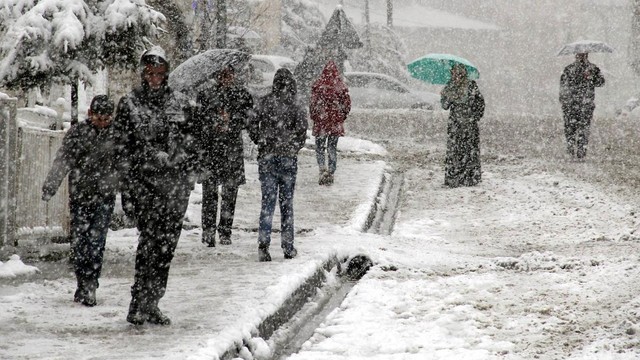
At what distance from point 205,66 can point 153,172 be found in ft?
15.0

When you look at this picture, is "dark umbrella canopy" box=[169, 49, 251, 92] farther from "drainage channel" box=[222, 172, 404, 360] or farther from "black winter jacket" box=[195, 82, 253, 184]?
"drainage channel" box=[222, 172, 404, 360]

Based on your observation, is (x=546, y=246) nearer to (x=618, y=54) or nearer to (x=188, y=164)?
(x=188, y=164)

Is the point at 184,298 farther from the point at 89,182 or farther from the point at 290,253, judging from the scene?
the point at 290,253

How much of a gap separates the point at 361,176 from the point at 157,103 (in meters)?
10.1

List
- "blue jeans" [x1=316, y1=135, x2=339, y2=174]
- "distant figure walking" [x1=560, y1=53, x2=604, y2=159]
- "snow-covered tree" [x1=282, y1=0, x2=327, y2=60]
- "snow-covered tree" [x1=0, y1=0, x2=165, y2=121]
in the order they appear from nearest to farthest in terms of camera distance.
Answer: "snow-covered tree" [x1=0, y1=0, x2=165, y2=121] → "blue jeans" [x1=316, y1=135, x2=339, y2=174] → "distant figure walking" [x1=560, y1=53, x2=604, y2=159] → "snow-covered tree" [x1=282, y1=0, x2=327, y2=60]

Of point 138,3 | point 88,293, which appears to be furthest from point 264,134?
point 138,3

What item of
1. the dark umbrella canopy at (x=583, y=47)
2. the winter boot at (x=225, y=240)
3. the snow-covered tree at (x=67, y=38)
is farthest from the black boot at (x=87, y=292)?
the dark umbrella canopy at (x=583, y=47)

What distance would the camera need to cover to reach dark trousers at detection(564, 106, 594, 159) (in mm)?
18188

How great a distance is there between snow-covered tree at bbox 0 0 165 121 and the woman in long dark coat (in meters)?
5.46

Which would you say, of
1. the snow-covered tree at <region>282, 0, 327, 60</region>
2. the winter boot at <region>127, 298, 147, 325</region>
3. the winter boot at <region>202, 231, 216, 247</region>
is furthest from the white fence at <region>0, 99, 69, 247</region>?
the snow-covered tree at <region>282, 0, 327, 60</region>

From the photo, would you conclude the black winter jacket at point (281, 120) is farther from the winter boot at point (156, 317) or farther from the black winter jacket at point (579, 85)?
the black winter jacket at point (579, 85)

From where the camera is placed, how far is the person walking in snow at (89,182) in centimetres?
731

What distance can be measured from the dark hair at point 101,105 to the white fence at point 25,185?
2.32 m


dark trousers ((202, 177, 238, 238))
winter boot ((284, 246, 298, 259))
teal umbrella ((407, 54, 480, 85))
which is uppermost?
teal umbrella ((407, 54, 480, 85))
